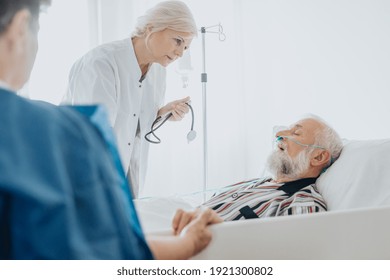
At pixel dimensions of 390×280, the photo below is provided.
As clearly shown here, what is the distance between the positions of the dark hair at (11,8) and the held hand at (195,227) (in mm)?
484

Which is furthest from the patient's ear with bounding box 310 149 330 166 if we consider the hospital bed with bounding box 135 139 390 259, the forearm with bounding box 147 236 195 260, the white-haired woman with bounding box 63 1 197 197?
the forearm with bounding box 147 236 195 260

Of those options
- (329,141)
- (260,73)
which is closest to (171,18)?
(329,141)

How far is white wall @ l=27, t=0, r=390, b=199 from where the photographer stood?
6.86ft

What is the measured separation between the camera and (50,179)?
531 mm

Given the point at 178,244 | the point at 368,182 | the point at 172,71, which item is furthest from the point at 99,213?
the point at 172,71

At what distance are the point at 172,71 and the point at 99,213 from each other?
2.53m

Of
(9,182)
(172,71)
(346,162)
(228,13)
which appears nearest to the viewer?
(9,182)

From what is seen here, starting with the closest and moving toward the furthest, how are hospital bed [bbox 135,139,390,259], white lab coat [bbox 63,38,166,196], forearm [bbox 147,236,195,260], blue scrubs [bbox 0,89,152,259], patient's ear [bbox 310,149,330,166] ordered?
1. blue scrubs [bbox 0,89,152,259]
2. forearm [bbox 147,236,195,260]
3. hospital bed [bbox 135,139,390,259]
4. patient's ear [bbox 310,149,330,166]
5. white lab coat [bbox 63,38,166,196]

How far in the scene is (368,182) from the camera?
1.46 m

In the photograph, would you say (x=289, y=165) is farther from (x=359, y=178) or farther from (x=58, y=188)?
(x=58, y=188)

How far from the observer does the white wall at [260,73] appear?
209cm

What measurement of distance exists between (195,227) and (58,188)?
38cm

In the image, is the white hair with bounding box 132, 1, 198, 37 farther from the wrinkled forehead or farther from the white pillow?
the white pillow
